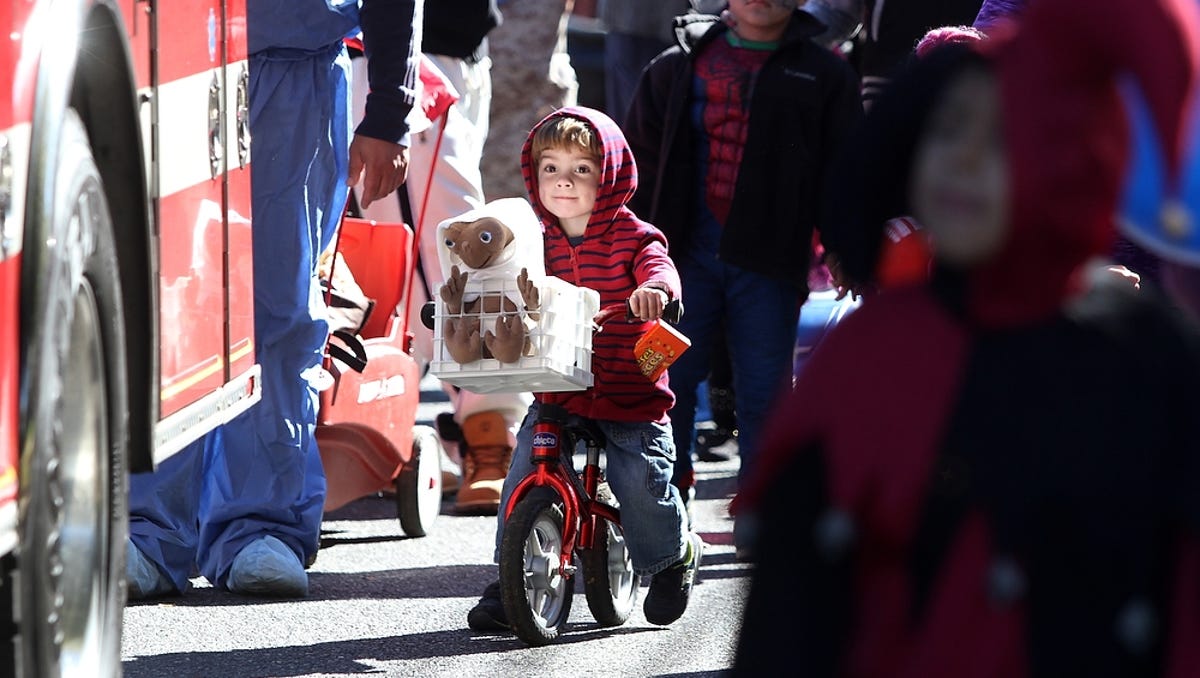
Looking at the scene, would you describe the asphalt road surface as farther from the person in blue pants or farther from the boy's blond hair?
the boy's blond hair

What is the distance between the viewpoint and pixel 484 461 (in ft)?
24.4

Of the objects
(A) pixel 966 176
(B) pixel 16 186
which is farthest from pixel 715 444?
(A) pixel 966 176

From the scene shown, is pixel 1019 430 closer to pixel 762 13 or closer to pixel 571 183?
pixel 571 183

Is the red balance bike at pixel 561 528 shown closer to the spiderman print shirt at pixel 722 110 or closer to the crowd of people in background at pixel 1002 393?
the spiderman print shirt at pixel 722 110

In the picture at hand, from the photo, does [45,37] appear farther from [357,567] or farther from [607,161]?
[357,567]

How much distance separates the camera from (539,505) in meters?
5.24

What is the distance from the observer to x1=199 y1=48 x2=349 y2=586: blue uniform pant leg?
5738 mm

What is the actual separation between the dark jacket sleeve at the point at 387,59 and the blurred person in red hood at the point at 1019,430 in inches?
144

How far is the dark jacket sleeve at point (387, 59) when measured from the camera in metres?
5.78

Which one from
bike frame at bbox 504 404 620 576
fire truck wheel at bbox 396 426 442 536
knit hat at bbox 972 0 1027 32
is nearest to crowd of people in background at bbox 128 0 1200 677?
bike frame at bbox 504 404 620 576

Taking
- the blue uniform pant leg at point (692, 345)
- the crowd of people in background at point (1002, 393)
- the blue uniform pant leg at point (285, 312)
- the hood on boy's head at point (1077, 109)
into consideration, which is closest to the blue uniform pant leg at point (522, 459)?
the blue uniform pant leg at point (285, 312)

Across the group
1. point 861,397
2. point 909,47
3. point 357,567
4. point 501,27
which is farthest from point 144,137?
point 501,27

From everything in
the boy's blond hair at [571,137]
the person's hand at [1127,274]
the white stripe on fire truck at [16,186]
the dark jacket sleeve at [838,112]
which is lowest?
the dark jacket sleeve at [838,112]

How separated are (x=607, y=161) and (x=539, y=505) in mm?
929
